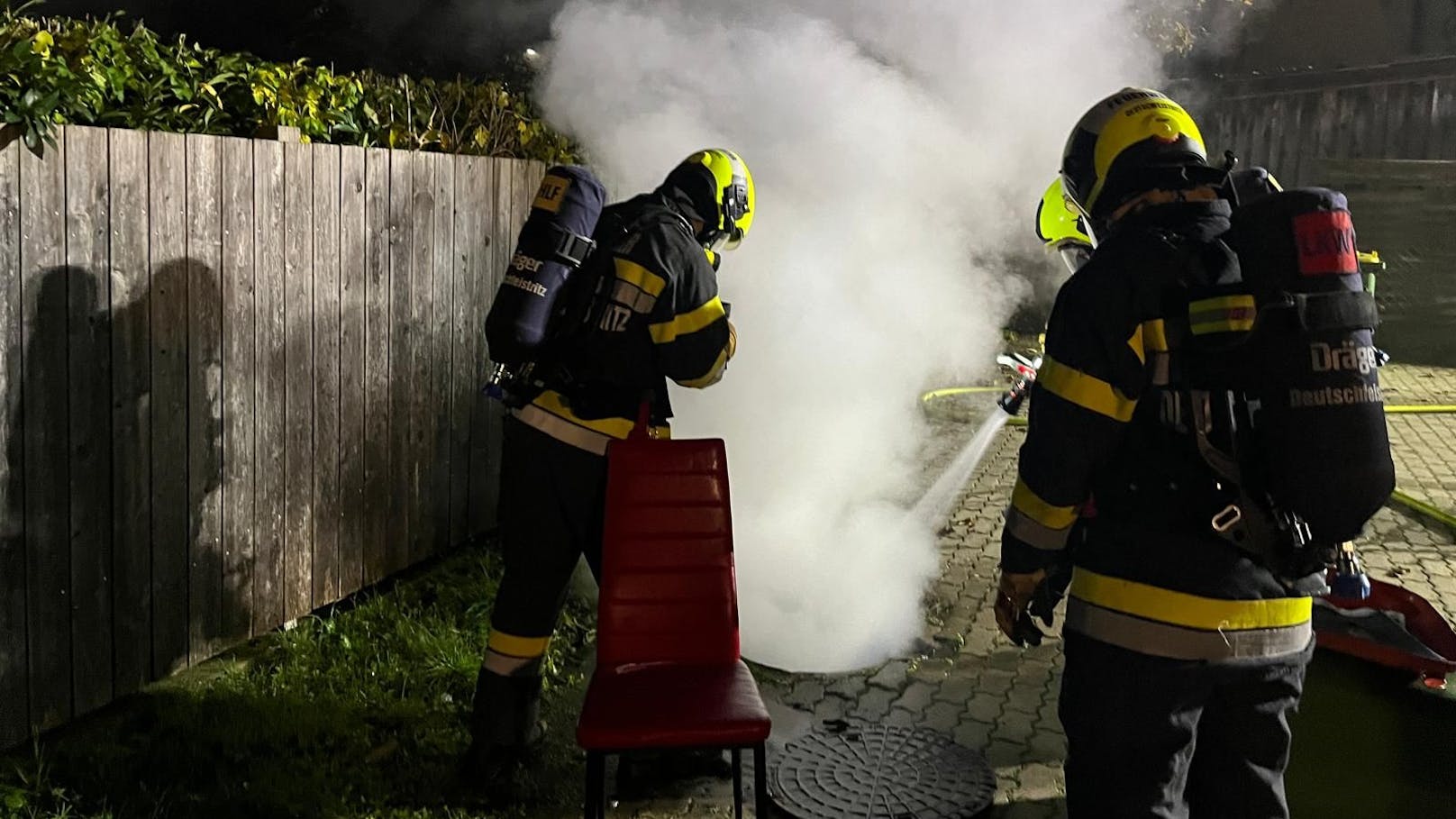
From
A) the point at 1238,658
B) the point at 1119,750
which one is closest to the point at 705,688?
the point at 1119,750

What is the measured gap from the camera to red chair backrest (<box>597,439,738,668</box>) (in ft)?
11.1

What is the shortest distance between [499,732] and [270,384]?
5.59 ft

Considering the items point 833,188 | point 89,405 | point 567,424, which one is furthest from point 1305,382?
point 833,188

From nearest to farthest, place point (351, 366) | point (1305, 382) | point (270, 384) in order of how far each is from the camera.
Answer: point (1305, 382), point (270, 384), point (351, 366)

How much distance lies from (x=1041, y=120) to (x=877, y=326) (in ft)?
6.75

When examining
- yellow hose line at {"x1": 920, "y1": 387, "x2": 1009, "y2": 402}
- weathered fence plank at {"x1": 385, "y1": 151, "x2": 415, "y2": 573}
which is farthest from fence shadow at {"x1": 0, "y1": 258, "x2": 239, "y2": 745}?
yellow hose line at {"x1": 920, "y1": 387, "x2": 1009, "y2": 402}

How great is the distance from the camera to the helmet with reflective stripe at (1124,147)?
8.89 ft

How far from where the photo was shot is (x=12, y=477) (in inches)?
135

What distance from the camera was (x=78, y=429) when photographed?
3.65m

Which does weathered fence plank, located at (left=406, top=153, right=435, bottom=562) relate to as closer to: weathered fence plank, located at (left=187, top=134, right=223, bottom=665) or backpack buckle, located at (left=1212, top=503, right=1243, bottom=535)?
weathered fence plank, located at (left=187, top=134, right=223, bottom=665)

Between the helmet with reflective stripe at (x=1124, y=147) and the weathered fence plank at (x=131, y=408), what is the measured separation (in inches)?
117

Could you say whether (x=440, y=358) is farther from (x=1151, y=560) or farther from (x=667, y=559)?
(x=1151, y=560)

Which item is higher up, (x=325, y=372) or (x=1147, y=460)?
(x=1147, y=460)

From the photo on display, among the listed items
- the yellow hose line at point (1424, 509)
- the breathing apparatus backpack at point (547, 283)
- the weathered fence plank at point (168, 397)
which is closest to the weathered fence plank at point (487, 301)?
the weathered fence plank at point (168, 397)
